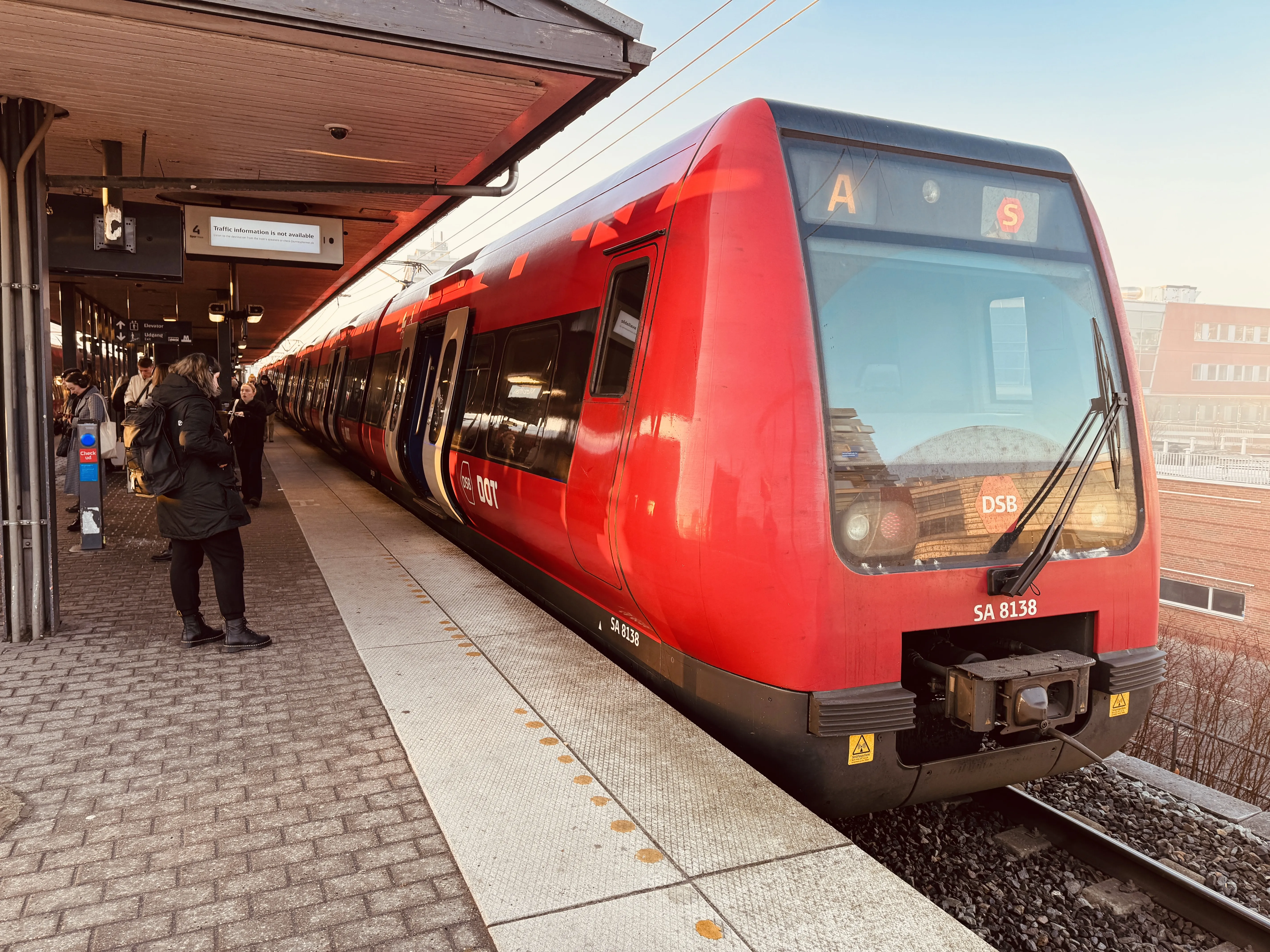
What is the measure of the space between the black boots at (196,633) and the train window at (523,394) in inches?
82.5

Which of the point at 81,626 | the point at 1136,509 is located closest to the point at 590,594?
the point at 1136,509

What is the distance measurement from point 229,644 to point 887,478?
3.93 meters

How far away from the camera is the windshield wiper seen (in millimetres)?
3564

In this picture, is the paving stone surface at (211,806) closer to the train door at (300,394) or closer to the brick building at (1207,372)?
the train door at (300,394)

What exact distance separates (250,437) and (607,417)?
822 cm

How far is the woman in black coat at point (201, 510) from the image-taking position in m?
4.90

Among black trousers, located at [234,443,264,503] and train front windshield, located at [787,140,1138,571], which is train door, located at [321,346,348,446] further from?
train front windshield, located at [787,140,1138,571]

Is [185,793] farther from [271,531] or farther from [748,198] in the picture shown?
[271,531]

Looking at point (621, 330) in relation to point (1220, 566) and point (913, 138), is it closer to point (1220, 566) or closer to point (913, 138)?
point (913, 138)

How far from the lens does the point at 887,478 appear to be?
3.45 m

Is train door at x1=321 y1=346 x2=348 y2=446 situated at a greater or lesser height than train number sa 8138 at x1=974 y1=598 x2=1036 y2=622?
greater

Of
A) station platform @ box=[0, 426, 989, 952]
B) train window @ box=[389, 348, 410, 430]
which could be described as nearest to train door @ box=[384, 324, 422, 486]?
train window @ box=[389, 348, 410, 430]

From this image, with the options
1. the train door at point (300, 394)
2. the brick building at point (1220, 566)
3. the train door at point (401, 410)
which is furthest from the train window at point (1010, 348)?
the brick building at point (1220, 566)

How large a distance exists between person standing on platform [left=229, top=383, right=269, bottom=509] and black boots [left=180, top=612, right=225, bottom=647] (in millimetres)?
6050
